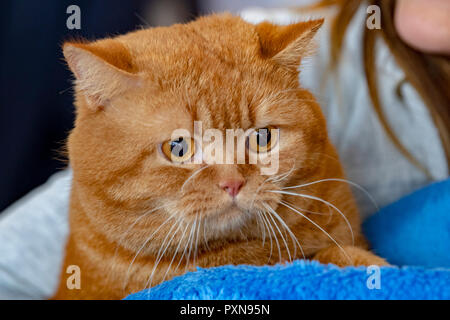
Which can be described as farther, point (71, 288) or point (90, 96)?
point (71, 288)

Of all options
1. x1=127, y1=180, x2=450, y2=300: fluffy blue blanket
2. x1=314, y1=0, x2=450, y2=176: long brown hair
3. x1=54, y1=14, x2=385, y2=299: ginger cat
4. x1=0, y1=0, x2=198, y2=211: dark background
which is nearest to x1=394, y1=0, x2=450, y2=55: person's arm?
x1=314, y1=0, x2=450, y2=176: long brown hair

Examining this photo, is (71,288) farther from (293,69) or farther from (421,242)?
(421,242)

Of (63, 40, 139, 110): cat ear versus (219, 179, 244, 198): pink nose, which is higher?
(63, 40, 139, 110): cat ear

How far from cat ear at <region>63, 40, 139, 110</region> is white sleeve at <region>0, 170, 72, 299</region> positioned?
21.5 inches

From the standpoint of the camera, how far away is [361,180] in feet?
5.57

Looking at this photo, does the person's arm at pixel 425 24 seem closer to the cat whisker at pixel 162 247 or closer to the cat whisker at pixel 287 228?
the cat whisker at pixel 287 228

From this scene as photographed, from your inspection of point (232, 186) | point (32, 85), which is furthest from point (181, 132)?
point (32, 85)

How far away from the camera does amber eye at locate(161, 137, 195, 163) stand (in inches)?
35.5

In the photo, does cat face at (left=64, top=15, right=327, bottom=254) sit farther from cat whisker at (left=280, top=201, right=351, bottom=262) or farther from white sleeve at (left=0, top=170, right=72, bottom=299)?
white sleeve at (left=0, top=170, right=72, bottom=299)

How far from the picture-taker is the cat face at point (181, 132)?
89 cm

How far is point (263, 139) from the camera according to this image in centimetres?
96

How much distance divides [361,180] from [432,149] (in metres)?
0.27
